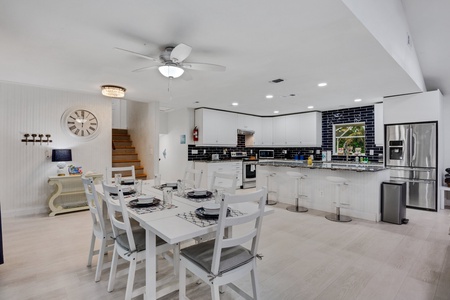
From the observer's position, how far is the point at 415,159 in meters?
4.50

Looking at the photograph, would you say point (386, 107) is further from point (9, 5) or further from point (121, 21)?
point (9, 5)

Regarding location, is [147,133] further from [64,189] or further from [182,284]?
[182,284]

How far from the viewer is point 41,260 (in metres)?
2.50

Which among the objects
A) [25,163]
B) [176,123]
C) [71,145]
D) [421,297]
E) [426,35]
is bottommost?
[421,297]

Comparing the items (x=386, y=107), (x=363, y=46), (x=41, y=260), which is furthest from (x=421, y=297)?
(x=386, y=107)

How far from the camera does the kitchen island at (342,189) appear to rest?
3852mm

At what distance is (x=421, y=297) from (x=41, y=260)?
12.2 feet

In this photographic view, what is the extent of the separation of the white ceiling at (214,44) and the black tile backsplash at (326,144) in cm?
157

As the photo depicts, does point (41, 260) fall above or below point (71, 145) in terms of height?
below

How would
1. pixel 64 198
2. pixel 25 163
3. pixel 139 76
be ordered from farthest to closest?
1. pixel 64 198
2. pixel 25 163
3. pixel 139 76

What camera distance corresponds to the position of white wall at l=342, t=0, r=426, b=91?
80.9 inches

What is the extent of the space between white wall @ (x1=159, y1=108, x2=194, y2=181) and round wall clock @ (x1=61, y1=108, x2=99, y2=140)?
2.19m

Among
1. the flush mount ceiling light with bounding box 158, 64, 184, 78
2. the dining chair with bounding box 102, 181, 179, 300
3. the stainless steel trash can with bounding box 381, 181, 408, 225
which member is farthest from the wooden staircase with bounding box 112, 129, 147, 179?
the stainless steel trash can with bounding box 381, 181, 408, 225

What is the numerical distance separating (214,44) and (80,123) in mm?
3678
